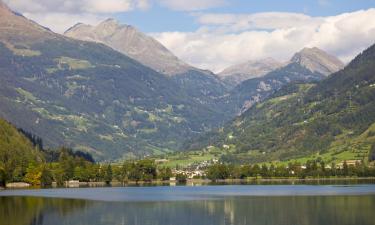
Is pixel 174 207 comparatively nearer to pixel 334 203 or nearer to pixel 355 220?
pixel 334 203

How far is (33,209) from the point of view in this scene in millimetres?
134875

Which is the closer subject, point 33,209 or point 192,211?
point 192,211

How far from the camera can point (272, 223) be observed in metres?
109

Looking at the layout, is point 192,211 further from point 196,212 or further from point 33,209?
point 33,209

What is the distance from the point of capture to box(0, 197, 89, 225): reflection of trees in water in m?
114

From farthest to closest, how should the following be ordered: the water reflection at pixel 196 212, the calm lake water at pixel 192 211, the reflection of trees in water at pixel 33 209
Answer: the reflection of trees in water at pixel 33 209 < the water reflection at pixel 196 212 < the calm lake water at pixel 192 211

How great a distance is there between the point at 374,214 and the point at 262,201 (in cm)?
4258

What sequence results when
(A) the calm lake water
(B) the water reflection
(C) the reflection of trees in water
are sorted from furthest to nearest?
(C) the reflection of trees in water
(B) the water reflection
(A) the calm lake water

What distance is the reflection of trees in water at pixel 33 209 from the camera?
11370 cm

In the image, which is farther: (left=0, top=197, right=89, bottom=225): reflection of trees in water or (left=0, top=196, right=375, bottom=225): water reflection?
(left=0, top=197, right=89, bottom=225): reflection of trees in water

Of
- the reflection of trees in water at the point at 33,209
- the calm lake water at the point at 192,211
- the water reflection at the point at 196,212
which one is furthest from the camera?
the reflection of trees in water at the point at 33,209

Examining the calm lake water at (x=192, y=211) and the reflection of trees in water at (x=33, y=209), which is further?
the reflection of trees in water at (x=33, y=209)

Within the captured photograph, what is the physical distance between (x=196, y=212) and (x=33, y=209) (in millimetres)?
30617

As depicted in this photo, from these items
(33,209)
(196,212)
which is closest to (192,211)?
(196,212)
